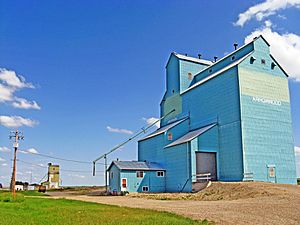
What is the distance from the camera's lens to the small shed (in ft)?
121

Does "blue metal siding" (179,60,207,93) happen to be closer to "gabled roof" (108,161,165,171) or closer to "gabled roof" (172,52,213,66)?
"gabled roof" (172,52,213,66)

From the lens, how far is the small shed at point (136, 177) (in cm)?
3703

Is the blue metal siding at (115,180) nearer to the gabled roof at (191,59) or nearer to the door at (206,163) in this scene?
the door at (206,163)

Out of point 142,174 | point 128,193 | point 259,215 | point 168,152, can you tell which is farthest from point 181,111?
point 259,215

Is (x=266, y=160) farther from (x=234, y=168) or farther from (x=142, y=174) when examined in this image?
(x=142, y=174)

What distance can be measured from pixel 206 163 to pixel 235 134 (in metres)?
4.74

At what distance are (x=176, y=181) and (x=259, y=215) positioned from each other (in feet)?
71.8

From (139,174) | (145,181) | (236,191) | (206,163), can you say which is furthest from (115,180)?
(236,191)

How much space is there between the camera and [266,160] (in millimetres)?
32406

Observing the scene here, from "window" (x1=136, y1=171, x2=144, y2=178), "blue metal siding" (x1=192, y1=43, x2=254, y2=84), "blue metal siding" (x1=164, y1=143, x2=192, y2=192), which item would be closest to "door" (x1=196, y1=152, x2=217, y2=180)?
"blue metal siding" (x1=164, y1=143, x2=192, y2=192)

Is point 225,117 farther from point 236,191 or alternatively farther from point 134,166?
point 134,166

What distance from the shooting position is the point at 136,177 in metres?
37.6

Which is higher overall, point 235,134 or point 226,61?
point 226,61

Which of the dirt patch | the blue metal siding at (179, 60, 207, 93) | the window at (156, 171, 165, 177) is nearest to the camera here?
the dirt patch
